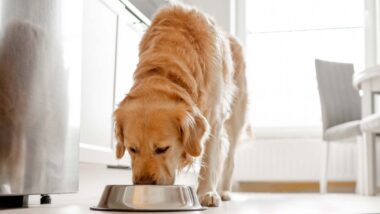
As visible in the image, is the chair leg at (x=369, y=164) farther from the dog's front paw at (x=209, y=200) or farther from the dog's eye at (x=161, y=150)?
the dog's eye at (x=161, y=150)

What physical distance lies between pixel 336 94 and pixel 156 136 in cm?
325

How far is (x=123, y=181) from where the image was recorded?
372cm

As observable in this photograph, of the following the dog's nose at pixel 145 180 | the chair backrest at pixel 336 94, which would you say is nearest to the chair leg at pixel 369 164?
the chair backrest at pixel 336 94

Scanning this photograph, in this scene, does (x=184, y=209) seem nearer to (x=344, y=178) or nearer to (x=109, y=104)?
(x=109, y=104)

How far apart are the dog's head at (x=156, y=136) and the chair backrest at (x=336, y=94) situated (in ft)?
9.51

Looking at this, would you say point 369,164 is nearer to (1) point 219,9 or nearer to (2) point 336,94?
(2) point 336,94

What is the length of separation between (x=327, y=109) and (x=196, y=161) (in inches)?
109

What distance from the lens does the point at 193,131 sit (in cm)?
211

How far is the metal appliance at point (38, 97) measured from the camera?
1868 millimetres

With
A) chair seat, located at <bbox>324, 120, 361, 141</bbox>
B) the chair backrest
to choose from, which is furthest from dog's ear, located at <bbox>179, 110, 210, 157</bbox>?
the chair backrest

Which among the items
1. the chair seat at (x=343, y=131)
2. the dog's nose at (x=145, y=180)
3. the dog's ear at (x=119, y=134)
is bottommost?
the dog's nose at (x=145, y=180)

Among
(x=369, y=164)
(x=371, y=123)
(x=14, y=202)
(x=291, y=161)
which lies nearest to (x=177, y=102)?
(x=14, y=202)

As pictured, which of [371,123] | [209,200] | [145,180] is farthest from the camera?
[371,123]

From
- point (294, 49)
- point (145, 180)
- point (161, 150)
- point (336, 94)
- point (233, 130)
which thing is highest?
point (294, 49)
